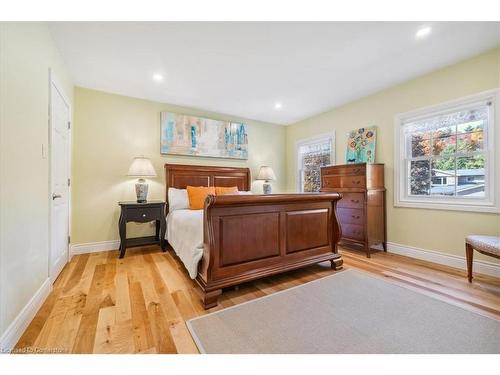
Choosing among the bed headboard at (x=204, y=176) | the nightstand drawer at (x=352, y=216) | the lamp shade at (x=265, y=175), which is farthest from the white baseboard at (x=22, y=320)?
the nightstand drawer at (x=352, y=216)

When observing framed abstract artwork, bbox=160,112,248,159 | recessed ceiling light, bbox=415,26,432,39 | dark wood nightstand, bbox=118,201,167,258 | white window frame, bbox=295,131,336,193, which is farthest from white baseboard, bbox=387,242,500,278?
dark wood nightstand, bbox=118,201,167,258

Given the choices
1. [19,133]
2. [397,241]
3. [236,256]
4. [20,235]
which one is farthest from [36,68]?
[397,241]

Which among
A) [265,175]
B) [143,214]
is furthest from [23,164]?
[265,175]

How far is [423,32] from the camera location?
204 cm

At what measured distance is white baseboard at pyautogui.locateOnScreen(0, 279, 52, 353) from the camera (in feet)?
4.15

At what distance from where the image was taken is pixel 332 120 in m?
4.09

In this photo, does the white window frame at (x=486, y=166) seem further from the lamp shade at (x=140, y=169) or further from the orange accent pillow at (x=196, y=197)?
the lamp shade at (x=140, y=169)

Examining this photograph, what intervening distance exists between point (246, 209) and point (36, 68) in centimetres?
211

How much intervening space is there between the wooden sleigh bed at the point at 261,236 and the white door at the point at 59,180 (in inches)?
63.8

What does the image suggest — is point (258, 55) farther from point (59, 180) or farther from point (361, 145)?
point (59, 180)

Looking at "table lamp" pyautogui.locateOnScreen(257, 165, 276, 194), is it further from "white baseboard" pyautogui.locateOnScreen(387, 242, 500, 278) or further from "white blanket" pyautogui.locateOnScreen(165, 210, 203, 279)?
"white baseboard" pyautogui.locateOnScreen(387, 242, 500, 278)

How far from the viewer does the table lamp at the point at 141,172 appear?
3160 millimetres

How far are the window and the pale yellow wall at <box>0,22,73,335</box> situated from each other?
13.3 ft

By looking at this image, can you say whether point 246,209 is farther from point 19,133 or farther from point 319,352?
point 19,133
